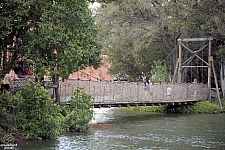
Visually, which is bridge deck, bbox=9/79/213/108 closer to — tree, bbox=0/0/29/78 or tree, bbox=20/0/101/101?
tree, bbox=0/0/29/78

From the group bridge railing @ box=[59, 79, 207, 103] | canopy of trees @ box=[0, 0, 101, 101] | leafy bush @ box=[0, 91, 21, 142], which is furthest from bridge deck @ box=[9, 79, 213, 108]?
leafy bush @ box=[0, 91, 21, 142]

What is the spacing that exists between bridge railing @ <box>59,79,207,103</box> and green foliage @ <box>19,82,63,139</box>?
137 inches

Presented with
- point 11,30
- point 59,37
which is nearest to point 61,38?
point 59,37

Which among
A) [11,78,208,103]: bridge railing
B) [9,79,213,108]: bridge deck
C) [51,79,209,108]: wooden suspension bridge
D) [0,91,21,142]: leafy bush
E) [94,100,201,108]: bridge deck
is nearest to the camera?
[0,91,21,142]: leafy bush

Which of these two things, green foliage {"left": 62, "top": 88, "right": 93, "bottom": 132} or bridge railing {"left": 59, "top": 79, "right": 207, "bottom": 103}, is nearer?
green foliage {"left": 62, "top": 88, "right": 93, "bottom": 132}

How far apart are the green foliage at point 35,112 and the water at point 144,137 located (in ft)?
1.82

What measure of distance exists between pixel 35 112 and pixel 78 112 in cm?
276

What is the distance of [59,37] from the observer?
17266 mm

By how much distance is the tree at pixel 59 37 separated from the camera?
56.3 feet

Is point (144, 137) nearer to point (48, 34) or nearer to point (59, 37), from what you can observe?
point (59, 37)

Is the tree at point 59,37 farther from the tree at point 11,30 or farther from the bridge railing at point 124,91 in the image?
the bridge railing at point 124,91

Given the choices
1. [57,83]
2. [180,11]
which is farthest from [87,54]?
[180,11]

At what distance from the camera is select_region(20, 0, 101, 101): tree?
17.2m

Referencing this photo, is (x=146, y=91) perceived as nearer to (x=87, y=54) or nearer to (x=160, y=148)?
(x=87, y=54)
